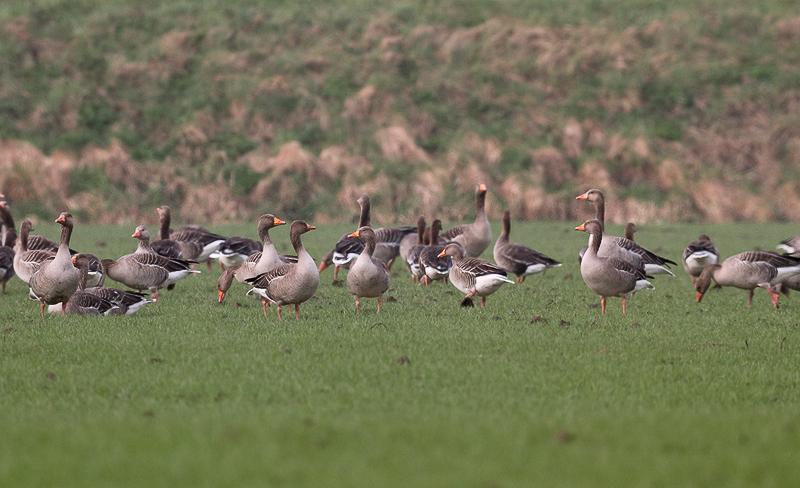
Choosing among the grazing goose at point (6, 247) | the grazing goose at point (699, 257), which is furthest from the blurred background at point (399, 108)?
the grazing goose at point (699, 257)

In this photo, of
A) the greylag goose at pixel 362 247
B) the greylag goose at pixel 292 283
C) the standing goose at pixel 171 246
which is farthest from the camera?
the standing goose at pixel 171 246

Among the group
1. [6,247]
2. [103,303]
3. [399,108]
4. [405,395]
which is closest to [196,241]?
[6,247]

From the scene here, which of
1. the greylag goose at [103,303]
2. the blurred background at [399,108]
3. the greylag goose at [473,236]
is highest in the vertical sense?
the blurred background at [399,108]

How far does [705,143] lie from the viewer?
59.2m

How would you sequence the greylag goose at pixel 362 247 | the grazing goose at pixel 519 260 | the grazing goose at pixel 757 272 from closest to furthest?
the grazing goose at pixel 757 272, the greylag goose at pixel 362 247, the grazing goose at pixel 519 260

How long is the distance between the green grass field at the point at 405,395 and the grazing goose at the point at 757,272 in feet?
1.47

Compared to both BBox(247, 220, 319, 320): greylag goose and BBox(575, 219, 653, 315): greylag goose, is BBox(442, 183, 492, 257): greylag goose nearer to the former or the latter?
BBox(575, 219, 653, 315): greylag goose

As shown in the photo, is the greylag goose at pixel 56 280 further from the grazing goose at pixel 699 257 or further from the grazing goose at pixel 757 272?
the grazing goose at pixel 699 257

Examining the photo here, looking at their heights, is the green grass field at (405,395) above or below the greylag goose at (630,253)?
below

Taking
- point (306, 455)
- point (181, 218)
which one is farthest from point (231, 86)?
point (306, 455)

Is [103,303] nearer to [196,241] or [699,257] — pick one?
[196,241]

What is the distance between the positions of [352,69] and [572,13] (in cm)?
1532

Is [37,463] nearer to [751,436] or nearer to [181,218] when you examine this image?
[751,436]

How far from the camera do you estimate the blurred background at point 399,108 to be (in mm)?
53281
